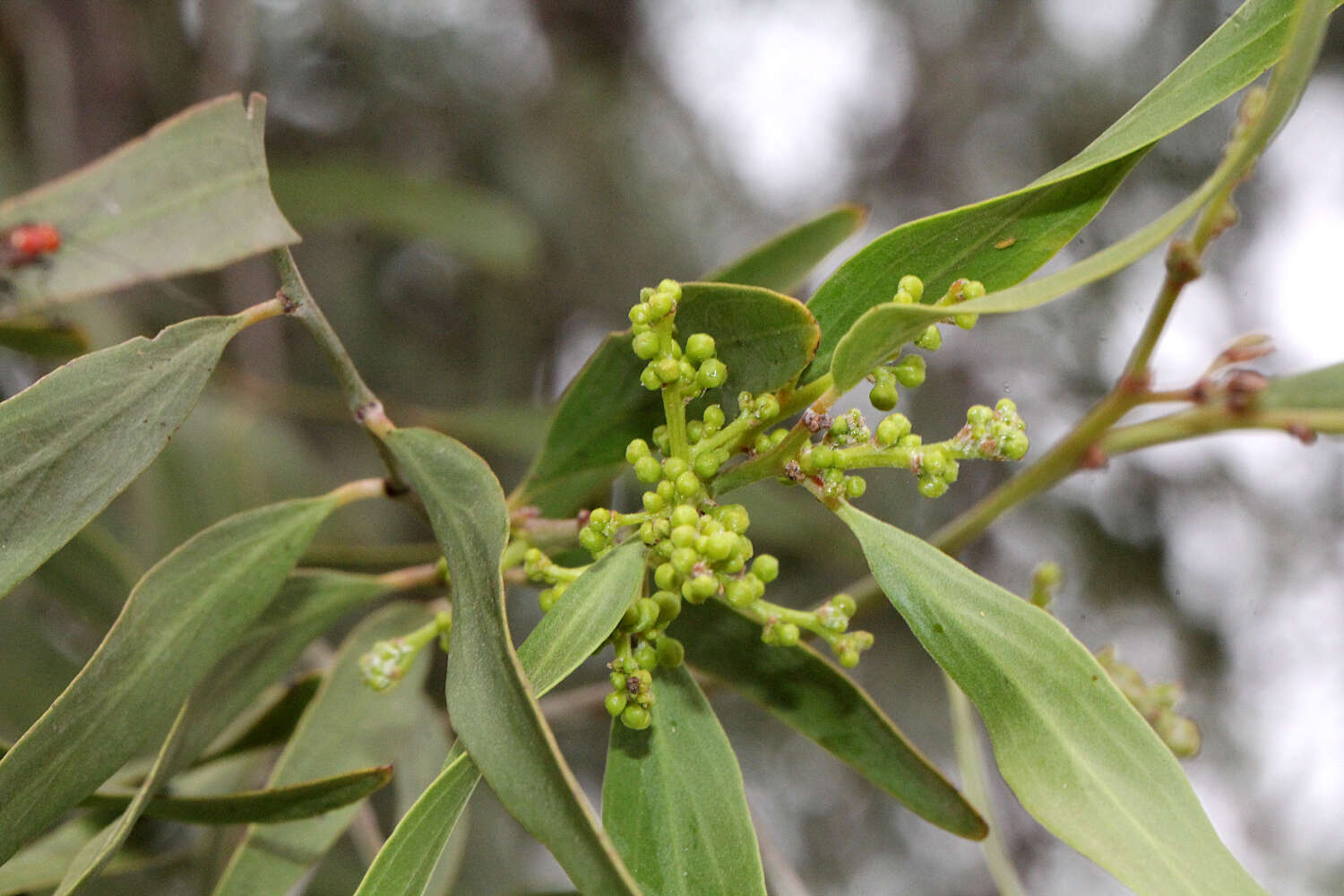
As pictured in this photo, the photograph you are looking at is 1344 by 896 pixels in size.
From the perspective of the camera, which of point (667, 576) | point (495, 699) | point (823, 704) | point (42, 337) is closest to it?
point (495, 699)

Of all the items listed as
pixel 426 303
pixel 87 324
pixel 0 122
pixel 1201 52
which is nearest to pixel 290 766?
pixel 1201 52

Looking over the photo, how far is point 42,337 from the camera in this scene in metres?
0.99

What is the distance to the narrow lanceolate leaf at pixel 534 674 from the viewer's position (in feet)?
1.89

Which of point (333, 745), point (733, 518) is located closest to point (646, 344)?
point (733, 518)

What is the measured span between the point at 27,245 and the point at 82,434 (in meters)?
0.15

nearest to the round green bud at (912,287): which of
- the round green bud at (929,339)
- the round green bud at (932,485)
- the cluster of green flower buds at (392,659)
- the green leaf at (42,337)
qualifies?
the round green bud at (929,339)

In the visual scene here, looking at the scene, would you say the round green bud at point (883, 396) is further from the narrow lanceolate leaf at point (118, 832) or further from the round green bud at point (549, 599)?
the narrow lanceolate leaf at point (118, 832)

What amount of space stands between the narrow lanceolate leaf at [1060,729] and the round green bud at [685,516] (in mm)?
118

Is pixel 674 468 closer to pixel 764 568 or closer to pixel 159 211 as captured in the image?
pixel 764 568

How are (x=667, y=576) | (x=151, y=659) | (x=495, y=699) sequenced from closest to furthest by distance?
(x=495, y=699) → (x=667, y=576) → (x=151, y=659)

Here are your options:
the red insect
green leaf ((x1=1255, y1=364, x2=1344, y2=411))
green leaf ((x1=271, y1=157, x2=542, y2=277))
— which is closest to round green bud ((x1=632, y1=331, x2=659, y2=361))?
the red insect

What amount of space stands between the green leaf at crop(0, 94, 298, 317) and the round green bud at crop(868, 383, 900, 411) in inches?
16.8

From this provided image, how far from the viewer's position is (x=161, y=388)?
0.71 metres

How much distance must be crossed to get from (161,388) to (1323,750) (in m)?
2.84
